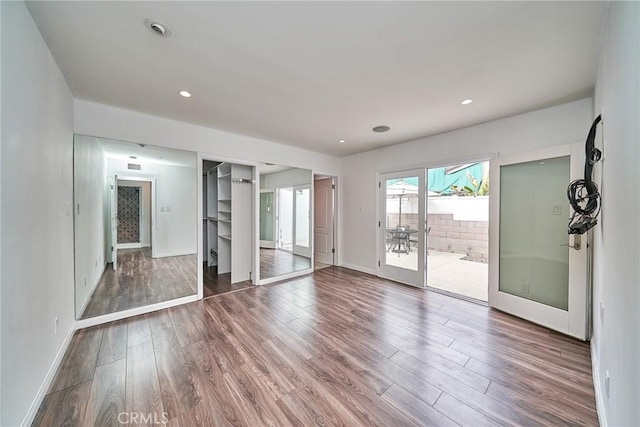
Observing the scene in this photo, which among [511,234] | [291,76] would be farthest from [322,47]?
[511,234]

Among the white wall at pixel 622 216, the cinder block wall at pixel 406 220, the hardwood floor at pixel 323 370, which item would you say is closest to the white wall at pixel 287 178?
the cinder block wall at pixel 406 220

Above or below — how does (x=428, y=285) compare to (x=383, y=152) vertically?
below

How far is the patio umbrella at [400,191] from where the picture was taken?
4125 mm

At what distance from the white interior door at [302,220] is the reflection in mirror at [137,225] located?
2210 millimetres

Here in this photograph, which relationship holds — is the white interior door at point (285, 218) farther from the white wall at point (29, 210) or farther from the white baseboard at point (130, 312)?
the white wall at point (29, 210)

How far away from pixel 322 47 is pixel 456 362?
2818 mm

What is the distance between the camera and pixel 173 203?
3.61 meters

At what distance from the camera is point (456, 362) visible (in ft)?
6.64

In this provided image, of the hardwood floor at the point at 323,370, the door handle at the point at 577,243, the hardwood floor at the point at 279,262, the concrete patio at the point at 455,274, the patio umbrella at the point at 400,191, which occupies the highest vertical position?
the patio umbrella at the point at 400,191

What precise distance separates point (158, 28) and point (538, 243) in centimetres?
427

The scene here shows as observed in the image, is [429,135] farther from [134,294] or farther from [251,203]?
[134,294]

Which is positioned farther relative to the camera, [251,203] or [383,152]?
[383,152]

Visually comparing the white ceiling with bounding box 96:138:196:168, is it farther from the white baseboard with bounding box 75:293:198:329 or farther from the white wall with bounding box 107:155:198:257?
the white baseboard with bounding box 75:293:198:329

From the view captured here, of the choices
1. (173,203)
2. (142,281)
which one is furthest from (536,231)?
(142,281)
